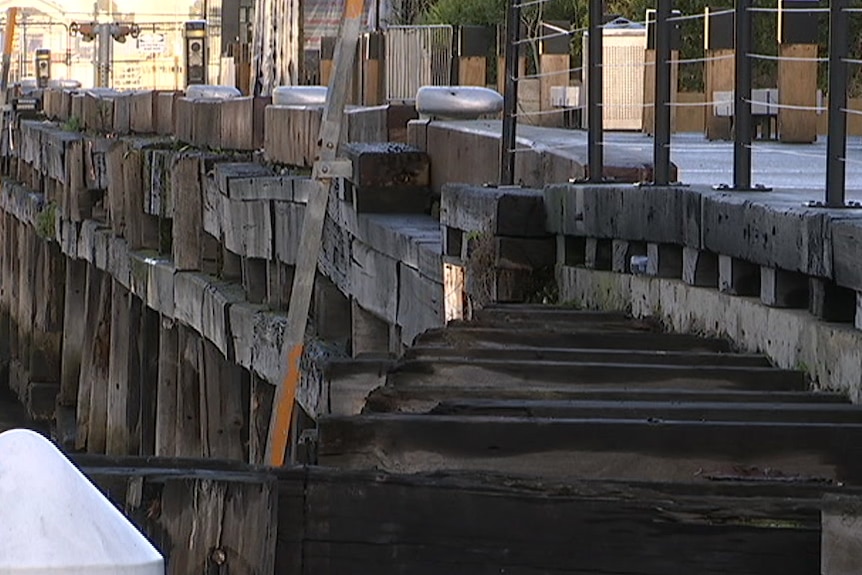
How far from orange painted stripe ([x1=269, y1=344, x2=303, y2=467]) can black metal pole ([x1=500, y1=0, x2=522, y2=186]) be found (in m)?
2.41

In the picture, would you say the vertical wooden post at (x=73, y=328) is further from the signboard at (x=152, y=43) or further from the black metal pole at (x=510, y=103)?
the signboard at (x=152, y=43)

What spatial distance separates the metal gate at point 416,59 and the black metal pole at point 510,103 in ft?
45.3

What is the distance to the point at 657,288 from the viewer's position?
24.1 ft

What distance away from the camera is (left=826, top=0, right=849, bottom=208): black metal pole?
19.6 ft

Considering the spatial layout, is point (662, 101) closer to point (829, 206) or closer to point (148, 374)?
point (829, 206)

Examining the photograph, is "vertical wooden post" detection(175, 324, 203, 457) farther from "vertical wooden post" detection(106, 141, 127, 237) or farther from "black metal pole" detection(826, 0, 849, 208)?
"black metal pole" detection(826, 0, 849, 208)

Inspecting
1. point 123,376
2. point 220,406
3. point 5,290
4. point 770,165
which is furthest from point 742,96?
point 5,290

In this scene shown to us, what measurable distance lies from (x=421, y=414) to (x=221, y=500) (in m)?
1.04

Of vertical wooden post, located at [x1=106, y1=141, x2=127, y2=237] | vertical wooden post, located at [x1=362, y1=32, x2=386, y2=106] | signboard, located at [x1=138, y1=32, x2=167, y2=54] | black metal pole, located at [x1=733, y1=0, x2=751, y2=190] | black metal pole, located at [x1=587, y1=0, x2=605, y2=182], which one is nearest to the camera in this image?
black metal pole, located at [x1=733, y1=0, x2=751, y2=190]

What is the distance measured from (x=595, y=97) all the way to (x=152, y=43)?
54217 millimetres

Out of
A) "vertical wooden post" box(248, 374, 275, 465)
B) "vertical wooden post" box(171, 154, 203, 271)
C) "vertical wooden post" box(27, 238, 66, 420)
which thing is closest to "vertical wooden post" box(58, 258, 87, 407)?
"vertical wooden post" box(27, 238, 66, 420)

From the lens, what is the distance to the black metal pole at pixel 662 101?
25.1ft

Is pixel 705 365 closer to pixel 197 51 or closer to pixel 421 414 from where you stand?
pixel 421 414

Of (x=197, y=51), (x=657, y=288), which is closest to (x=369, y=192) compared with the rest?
(x=657, y=288)
